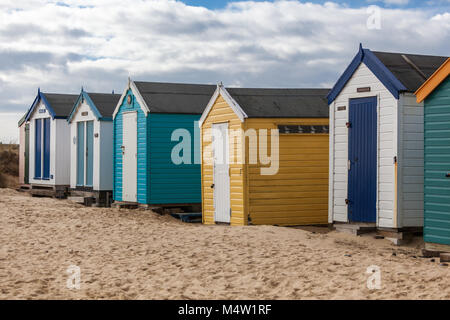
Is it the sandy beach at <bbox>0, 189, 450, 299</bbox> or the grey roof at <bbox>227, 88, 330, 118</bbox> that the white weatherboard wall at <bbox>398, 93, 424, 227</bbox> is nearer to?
the sandy beach at <bbox>0, 189, 450, 299</bbox>

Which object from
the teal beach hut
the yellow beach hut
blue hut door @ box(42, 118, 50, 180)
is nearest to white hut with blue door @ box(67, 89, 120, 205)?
blue hut door @ box(42, 118, 50, 180)

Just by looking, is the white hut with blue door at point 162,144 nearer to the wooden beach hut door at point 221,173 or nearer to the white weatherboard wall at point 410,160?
the wooden beach hut door at point 221,173

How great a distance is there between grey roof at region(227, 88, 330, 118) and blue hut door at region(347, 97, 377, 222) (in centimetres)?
201

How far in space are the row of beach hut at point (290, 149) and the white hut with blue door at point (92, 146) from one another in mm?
36

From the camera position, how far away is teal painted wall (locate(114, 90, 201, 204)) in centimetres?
1689

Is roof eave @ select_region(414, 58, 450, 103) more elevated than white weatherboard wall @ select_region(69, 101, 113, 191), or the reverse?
roof eave @ select_region(414, 58, 450, 103)

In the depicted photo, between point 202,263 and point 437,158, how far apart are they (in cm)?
407

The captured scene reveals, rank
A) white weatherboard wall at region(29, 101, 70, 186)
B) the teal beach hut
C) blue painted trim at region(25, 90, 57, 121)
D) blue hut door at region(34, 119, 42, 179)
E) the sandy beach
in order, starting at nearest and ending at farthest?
the sandy beach → the teal beach hut → white weatherboard wall at region(29, 101, 70, 186) → blue painted trim at region(25, 90, 57, 121) → blue hut door at region(34, 119, 42, 179)

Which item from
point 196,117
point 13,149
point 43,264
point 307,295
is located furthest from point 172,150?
point 13,149

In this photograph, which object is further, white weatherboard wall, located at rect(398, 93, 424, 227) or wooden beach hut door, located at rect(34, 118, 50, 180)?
wooden beach hut door, located at rect(34, 118, 50, 180)

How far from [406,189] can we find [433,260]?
2.20m

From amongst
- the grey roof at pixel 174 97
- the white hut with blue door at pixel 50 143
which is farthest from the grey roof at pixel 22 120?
the grey roof at pixel 174 97

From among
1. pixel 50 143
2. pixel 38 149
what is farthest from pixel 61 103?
pixel 38 149

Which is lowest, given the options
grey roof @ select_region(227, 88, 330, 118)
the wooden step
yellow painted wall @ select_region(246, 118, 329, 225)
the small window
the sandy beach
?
the sandy beach
